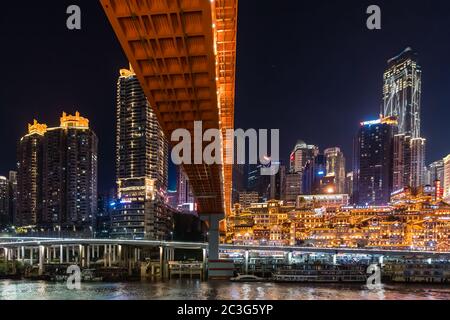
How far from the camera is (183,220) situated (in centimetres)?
13775

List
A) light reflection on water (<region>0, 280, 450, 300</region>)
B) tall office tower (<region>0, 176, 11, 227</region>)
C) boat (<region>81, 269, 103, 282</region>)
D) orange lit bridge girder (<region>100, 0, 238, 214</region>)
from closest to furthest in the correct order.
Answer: orange lit bridge girder (<region>100, 0, 238, 214</region>) → light reflection on water (<region>0, 280, 450, 300</region>) → boat (<region>81, 269, 103, 282</region>) → tall office tower (<region>0, 176, 11, 227</region>)

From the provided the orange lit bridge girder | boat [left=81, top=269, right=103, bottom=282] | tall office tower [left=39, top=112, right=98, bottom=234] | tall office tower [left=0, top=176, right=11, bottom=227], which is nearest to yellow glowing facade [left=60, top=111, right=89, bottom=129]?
tall office tower [left=39, top=112, right=98, bottom=234]

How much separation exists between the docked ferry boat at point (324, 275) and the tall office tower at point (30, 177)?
105528 mm

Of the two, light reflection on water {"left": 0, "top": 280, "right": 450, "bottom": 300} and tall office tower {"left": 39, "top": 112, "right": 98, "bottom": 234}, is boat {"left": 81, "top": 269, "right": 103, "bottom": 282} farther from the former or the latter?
tall office tower {"left": 39, "top": 112, "right": 98, "bottom": 234}

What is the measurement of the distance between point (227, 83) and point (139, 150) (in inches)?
4883

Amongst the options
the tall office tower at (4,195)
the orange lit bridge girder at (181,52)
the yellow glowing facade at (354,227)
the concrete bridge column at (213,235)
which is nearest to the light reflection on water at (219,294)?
the concrete bridge column at (213,235)

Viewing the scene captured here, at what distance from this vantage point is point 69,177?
146m

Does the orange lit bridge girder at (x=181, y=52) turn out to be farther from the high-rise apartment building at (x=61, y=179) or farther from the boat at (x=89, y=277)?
the high-rise apartment building at (x=61, y=179)

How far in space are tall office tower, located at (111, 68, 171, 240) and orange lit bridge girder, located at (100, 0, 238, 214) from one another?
327 ft

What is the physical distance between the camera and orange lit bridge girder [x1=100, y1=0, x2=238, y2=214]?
59.6 feet

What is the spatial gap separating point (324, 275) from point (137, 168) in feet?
295

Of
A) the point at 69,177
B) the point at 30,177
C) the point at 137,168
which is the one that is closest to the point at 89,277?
the point at 137,168
